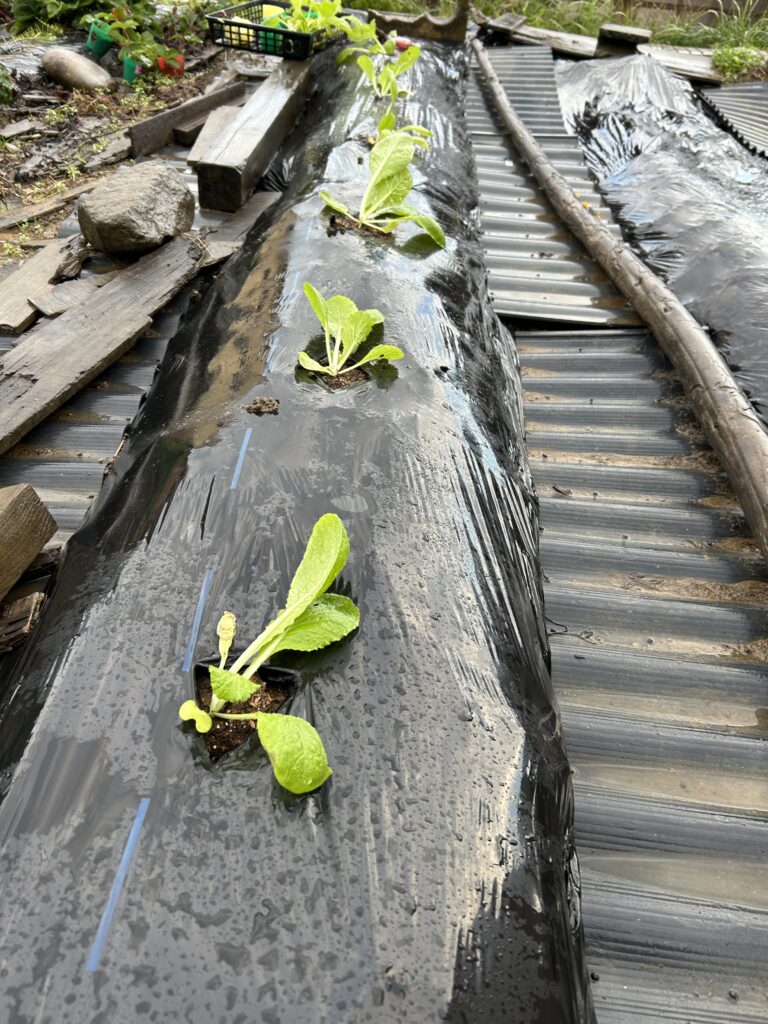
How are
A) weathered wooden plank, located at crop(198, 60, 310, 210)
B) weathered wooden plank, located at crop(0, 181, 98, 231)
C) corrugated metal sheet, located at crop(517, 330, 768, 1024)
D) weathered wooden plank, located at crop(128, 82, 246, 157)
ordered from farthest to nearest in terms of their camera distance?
weathered wooden plank, located at crop(128, 82, 246, 157) → weathered wooden plank, located at crop(0, 181, 98, 231) → weathered wooden plank, located at crop(198, 60, 310, 210) → corrugated metal sheet, located at crop(517, 330, 768, 1024)

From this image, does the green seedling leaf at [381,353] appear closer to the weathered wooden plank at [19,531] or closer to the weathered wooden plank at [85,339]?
the weathered wooden plank at [19,531]

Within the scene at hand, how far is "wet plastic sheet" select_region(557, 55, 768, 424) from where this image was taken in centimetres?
299

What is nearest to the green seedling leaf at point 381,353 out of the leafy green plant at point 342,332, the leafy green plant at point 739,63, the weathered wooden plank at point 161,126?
the leafy green plant at point 342,332

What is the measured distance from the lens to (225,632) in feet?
4.09

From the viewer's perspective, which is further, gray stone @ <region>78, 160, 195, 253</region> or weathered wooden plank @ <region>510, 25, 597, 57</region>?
weathered wooden plank @ <region>510, 25, 597, 57</region>

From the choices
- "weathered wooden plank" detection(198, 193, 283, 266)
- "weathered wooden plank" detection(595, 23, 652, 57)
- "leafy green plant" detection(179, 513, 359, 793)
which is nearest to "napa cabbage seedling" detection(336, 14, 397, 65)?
"weathered wooden plank" detection(198, 193, 283, 266)

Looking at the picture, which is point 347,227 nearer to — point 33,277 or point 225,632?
point 33,277

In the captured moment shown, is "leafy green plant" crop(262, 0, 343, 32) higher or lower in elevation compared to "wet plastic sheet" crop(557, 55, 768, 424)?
higher

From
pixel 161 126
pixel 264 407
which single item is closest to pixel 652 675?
pixel 264 407

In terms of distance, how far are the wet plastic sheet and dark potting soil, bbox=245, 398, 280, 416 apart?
76.6 inches

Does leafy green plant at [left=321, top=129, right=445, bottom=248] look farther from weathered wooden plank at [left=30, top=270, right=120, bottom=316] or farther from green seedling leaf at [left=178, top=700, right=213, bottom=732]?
green seedling leaf at [left=178, top=700, right=213, bottom=732]

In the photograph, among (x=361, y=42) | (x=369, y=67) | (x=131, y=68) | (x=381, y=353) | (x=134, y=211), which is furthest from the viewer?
(x=131, y=68)

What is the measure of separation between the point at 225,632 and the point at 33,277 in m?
2.75

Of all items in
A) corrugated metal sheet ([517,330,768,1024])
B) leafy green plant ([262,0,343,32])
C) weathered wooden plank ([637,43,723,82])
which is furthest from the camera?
weathered wooden plank ([637,43,723,82])
